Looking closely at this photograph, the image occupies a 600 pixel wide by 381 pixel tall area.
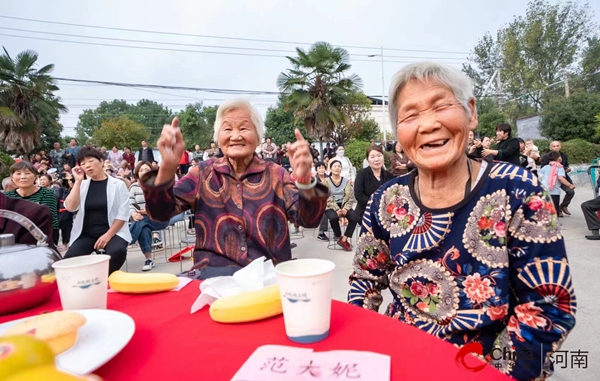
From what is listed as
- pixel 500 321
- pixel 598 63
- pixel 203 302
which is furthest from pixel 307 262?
pixel 598 63

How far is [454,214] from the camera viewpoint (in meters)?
1.28

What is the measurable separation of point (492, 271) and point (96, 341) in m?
1.20

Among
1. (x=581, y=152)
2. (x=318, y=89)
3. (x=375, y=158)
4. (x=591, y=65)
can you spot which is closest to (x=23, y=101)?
(x=318, y=89)

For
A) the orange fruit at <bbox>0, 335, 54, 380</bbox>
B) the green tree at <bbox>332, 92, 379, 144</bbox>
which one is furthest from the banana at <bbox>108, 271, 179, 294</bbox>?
the green tree at <bbox>332, 92, 379, 144</bbox>

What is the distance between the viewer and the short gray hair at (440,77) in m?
1.30

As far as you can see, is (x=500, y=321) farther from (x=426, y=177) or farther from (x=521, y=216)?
(x=426, y=177)

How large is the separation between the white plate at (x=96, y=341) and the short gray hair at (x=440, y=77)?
Answer: 1.23m

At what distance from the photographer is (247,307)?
103 cm

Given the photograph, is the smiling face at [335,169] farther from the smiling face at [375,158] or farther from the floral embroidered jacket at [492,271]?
the floral embroidered jacket at [492,271]

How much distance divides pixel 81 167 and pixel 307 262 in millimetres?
4058

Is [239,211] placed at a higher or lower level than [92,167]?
lower

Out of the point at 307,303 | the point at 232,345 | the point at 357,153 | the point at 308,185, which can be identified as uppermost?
the point at 357,153

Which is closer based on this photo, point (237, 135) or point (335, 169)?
point (237, 135)

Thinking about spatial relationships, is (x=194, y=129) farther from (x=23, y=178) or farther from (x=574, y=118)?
(x=23, y=178)
